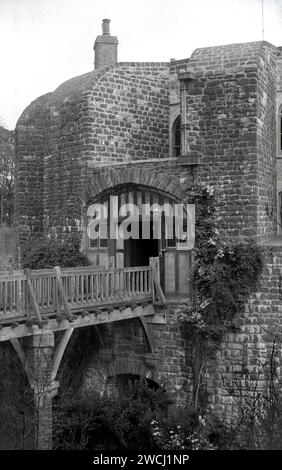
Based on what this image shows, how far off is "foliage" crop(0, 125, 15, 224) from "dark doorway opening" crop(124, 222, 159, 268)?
876 inches

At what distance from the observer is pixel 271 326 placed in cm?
1677

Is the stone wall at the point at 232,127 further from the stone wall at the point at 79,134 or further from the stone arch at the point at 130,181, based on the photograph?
the stone wall at the point at 79,134

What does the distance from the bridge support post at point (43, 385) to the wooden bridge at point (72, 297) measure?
12.6 inches

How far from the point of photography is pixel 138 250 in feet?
70.2

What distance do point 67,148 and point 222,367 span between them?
7.92 m

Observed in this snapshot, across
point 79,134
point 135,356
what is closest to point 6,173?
point 79,134

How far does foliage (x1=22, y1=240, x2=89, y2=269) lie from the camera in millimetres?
19469

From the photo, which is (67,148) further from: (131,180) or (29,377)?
(29,377)

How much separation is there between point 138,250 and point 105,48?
24.1ft

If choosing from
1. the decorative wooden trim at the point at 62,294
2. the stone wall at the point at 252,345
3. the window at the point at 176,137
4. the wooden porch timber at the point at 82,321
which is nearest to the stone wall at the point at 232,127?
the stone wall at the point at 252,345

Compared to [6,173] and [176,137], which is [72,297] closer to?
[176,137]

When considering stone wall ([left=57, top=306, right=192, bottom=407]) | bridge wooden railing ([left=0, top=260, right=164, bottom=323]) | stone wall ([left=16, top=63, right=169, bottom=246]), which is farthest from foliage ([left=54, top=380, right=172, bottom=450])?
stone wall ([left=16, top=63, right=169, bottom=246])

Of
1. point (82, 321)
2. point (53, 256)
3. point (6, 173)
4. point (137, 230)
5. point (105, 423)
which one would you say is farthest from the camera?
point (6, 173)
